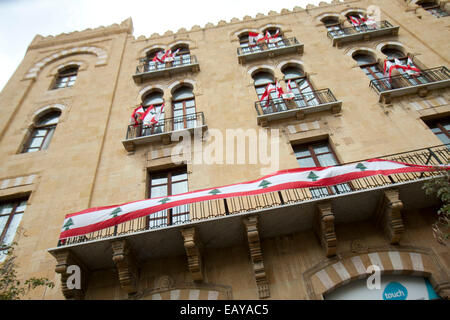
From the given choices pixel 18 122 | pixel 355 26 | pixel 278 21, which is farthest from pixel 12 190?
pixel 355 26

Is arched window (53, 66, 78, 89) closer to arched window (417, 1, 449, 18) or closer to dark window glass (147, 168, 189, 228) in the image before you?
dark window glass (147, 168, 189, 228)

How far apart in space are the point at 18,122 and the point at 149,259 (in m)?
9.87

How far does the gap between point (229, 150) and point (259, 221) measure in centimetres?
367

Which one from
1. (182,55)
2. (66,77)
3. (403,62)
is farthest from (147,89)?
(403,62)

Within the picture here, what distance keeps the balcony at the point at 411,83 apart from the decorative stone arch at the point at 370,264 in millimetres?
6340

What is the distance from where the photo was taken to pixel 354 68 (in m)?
14.3

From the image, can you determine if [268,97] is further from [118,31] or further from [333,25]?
[118,31]

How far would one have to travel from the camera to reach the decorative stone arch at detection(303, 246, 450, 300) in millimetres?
7883

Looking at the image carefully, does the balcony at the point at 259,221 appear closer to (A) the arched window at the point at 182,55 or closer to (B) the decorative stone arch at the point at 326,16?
(A) the arched window at the point at 182,55

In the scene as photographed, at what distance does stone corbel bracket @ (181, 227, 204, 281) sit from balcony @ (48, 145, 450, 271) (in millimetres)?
169

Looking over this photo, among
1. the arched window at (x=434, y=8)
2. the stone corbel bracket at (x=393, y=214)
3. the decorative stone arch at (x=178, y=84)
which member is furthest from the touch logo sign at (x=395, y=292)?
the arched window at (x=434, y=8)

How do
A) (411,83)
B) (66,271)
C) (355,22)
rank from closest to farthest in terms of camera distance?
(66,271) < (411,83) < (355,22)

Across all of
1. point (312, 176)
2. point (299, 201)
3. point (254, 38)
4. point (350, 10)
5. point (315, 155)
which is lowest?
point (299, 201)

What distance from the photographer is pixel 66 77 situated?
17.5 meters
